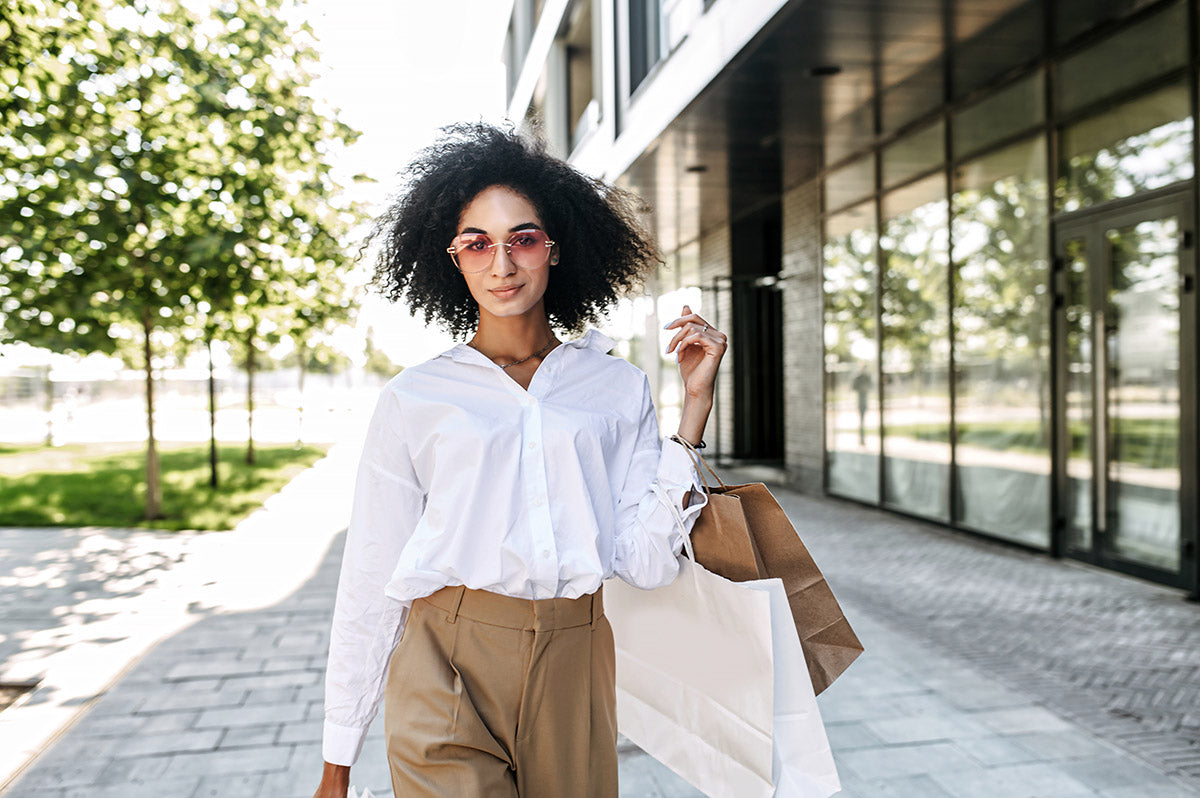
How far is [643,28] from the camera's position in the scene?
11.9 meters

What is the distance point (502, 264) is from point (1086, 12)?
6579 millimetres

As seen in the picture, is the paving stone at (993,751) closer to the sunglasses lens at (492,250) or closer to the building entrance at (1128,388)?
the sunglasses lens at (492,250)

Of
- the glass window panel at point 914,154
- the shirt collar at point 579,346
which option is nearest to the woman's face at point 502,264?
the shirt collar at point 579,346

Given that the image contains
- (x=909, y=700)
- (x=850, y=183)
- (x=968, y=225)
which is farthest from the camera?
(x=850, y=183)

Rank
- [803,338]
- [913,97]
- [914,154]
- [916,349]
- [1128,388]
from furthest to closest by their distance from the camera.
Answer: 1. [803,338]
2. [916,349]
3. [914,154]
4. [913,97]
5. [1128,388]

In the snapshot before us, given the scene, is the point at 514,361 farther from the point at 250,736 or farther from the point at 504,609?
the point at 250,736

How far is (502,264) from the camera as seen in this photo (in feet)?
6.65

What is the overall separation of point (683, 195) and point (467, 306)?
11.7 m

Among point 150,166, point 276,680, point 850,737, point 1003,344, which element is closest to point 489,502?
point 850,737

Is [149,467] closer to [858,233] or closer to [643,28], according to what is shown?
[643,28]

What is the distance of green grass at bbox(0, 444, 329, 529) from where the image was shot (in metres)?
11.5

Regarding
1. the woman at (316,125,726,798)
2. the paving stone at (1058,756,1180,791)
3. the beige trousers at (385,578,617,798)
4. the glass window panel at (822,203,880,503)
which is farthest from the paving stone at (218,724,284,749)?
the glass window panel at (822,203,880,503)

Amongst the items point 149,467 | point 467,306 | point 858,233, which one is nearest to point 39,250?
point 149,467

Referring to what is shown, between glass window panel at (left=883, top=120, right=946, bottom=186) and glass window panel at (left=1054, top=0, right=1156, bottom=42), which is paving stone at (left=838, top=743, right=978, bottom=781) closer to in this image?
glass window panel at (left=1054, top=0, right=1156, bottom=42)
